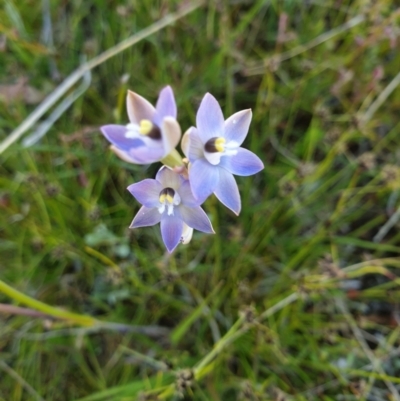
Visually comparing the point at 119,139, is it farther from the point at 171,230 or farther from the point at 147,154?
the point at 171,230

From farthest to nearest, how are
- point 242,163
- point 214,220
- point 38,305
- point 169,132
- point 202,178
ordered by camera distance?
1. point 214,220
2. point 38,305
3. point 242,163
4. point 202,178
5. point 169,132

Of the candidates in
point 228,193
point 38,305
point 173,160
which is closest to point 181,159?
point 173,160

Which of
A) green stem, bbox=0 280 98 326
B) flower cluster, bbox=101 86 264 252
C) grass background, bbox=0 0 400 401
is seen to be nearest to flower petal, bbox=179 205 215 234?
flower cluster, bbox=101 86 264 252

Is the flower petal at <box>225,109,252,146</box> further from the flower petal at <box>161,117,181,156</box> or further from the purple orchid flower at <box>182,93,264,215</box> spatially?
the flower petal at <box>161,117,181,156</box>

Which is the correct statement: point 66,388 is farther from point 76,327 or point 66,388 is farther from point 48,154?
point 48,154

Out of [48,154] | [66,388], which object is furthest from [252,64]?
[66,388]

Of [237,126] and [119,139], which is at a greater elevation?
[237,126]

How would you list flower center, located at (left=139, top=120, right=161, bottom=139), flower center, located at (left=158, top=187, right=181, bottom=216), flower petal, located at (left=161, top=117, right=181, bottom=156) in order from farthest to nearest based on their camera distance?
flower center, located at (left=158, top=187, right=181, bottom=216)
flower center, located at (left=139, top=120, right=161, bottom=139)
flower petal, located at (left=161, top=117, right=181, bottom=156)
